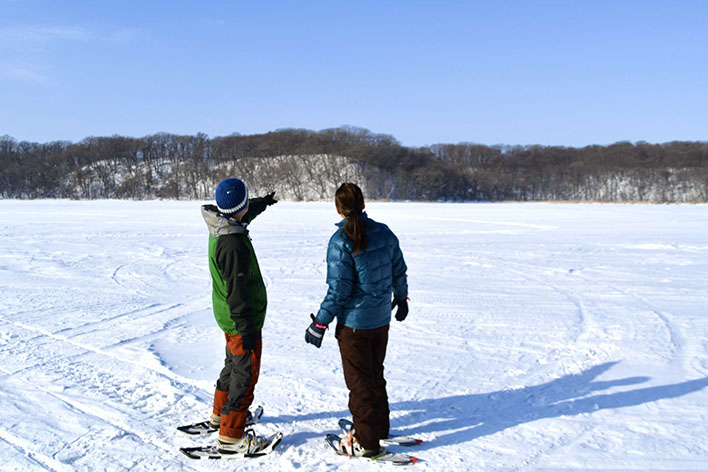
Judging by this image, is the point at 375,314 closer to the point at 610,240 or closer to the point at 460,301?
the point at 460,301

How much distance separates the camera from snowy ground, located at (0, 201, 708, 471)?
323 centimetres

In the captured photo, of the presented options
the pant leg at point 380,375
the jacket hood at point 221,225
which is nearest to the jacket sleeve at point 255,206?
the jacket hood at point 221,225

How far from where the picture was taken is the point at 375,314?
10.2ft

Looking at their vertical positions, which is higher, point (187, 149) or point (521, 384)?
point (187, 149)

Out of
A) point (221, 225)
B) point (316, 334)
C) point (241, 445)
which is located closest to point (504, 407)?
point (316, 334)

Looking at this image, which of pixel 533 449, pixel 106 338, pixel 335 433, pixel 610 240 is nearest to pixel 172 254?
pixel 106 338

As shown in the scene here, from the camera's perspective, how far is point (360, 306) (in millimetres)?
3055

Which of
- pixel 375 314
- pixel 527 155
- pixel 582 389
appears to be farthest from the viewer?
pixel 527 155

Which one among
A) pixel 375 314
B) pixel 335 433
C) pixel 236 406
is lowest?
pixel 335 433

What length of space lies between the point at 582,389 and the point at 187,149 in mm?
103478

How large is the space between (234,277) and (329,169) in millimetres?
83269

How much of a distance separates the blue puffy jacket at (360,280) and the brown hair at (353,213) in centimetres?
4

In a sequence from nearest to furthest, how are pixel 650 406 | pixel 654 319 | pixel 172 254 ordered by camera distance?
1. pixel 650 406
2. pixel 654 319
3. pixel 172 254

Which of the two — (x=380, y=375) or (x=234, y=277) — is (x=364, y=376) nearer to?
(x=380, y=375)
